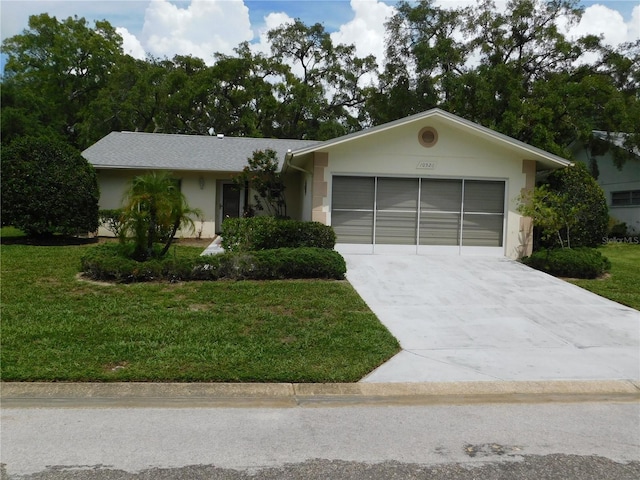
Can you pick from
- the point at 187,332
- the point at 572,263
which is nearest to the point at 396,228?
the point at 572,263

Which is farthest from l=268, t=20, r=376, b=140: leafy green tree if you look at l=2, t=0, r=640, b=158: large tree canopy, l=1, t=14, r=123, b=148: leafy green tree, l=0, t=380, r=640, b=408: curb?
l=0, t=380, r=640, b=408: curb

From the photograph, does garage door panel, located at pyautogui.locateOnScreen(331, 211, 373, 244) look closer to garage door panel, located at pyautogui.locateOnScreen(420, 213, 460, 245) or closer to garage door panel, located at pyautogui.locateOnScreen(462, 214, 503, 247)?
garage door panel, located at pyautogui.locateOnScreen(420, 213, 460, 245)

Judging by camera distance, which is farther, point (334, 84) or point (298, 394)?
point (334, 84)

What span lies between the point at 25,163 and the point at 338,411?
14.3 metres

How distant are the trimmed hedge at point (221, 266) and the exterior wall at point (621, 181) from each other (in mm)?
18251

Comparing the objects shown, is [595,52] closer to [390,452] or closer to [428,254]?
[428,254]

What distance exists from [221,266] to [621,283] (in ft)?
28.4

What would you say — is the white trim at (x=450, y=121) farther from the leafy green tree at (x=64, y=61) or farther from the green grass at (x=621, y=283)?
the leafy green tree at (x=64, y=61)

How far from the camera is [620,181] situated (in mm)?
24516

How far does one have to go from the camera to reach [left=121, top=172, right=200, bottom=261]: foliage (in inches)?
418

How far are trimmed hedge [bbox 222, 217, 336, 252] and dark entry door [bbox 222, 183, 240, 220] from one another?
7485mm

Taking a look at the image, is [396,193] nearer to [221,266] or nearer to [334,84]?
[221,266]

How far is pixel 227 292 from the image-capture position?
9.44 m

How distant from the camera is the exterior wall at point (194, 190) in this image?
63.5 feet
